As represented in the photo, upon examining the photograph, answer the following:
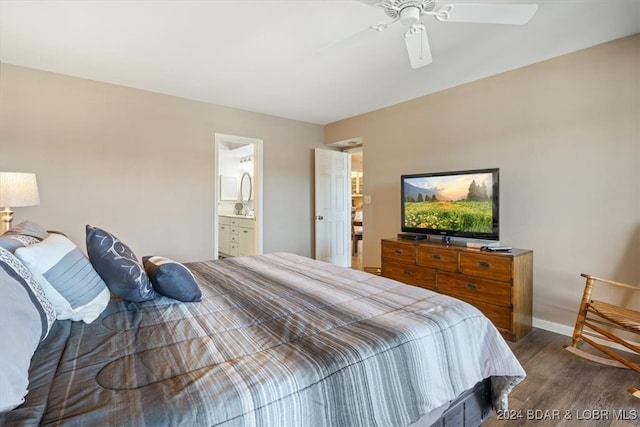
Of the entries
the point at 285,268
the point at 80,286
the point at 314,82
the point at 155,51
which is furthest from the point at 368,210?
the point at 80,286

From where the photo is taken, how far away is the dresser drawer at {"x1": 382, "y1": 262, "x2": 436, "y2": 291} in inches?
126

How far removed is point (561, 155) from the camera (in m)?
2.80

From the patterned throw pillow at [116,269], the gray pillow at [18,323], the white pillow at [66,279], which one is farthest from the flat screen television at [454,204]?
the gray pillow at [18,323]

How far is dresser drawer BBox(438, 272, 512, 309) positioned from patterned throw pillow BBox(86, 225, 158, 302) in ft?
8.57

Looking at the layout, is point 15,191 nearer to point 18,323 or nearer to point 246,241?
point 18,323

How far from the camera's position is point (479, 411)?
1396 millimetres

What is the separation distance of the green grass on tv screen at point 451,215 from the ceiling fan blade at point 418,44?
4.93ft

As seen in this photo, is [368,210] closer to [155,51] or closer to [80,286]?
[155,51]

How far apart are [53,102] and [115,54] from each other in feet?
3.44

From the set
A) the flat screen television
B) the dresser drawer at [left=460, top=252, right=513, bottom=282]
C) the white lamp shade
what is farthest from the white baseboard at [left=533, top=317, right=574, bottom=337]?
the white lamp shade

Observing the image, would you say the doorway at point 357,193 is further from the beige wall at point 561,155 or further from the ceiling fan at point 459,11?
the ceiling fan at point 459,11

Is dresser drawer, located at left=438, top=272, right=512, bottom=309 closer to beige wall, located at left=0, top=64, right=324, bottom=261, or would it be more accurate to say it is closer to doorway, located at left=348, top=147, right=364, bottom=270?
beige wall, located at left=0, top=64, right=324, bottom=261

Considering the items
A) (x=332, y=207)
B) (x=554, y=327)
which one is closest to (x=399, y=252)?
(x=554, y=327)

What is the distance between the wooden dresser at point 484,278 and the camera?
263 cm
